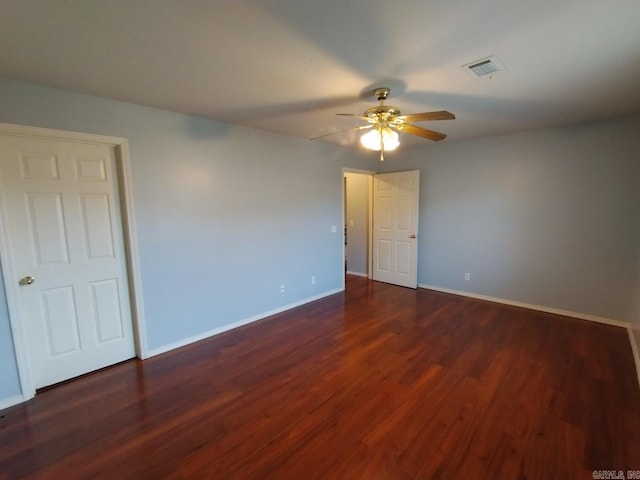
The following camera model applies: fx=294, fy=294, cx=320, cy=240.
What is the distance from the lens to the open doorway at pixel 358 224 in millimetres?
6012

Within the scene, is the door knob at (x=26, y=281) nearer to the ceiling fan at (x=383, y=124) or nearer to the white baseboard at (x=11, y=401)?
the white baseboard at (x=11, y=401)

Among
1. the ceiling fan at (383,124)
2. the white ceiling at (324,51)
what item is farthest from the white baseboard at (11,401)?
the ceiling fan at (383,124)

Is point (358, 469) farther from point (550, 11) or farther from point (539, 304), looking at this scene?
point (539, 304)

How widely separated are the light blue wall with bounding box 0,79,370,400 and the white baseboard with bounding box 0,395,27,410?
37 mm

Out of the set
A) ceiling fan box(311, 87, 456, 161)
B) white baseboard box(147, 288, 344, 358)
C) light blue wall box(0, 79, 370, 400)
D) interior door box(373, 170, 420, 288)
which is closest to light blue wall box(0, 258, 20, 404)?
light blue wall box(0, 79, 370, 400)

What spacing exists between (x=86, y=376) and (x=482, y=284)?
16.6 ft

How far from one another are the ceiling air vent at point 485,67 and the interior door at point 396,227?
113 inches

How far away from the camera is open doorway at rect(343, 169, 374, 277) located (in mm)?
6012

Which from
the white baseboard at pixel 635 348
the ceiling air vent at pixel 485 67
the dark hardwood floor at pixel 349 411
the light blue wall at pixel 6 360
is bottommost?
the dark hardwood floor at pixel 349 411

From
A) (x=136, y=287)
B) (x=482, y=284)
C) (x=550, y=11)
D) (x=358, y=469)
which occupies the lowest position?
(x=358, y=469)

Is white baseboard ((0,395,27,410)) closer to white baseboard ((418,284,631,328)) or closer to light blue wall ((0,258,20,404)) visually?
light blue wall ((0,258,20,404))

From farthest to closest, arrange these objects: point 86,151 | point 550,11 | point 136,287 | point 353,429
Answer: point 136,287 < point 86,151 < point 353,429 < point 550,11

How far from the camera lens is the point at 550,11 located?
150 cm

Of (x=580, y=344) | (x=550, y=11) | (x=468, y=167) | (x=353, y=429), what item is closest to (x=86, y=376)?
(x=353, y=429)
